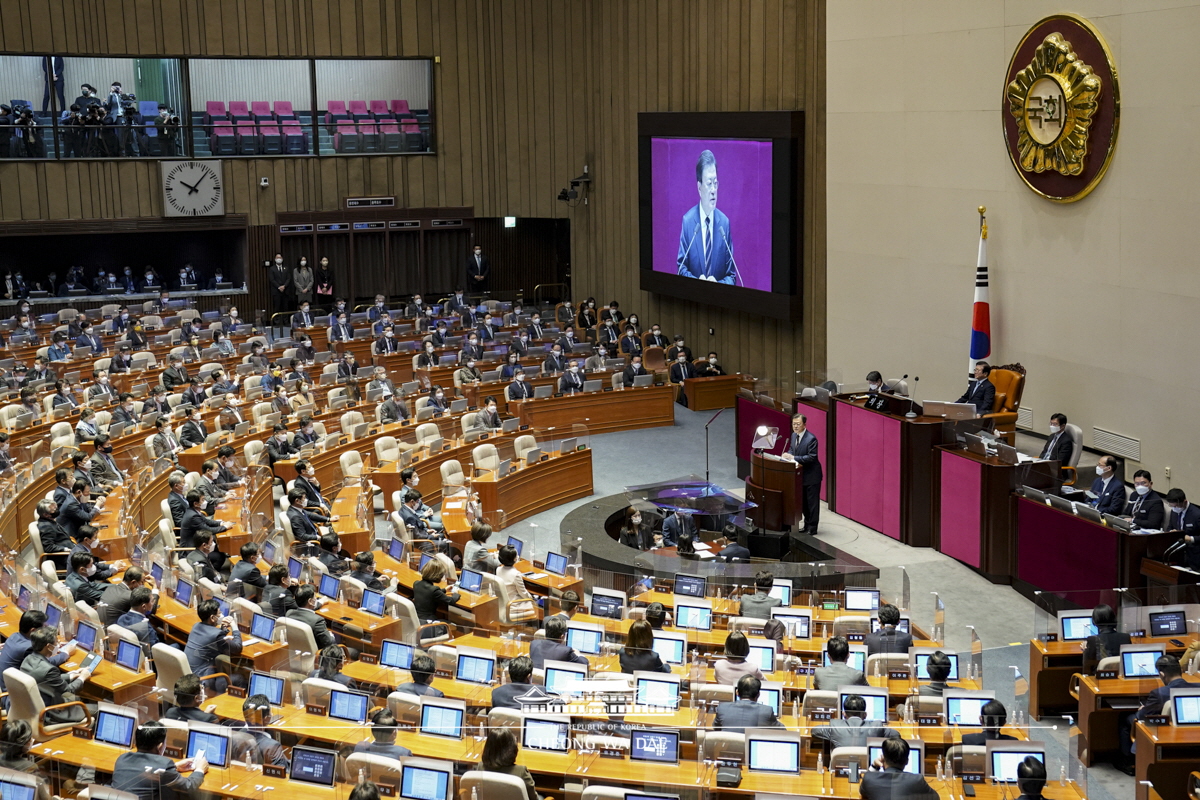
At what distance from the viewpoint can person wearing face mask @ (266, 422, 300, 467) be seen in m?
16.2

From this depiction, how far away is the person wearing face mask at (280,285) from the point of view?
2745 centimetres

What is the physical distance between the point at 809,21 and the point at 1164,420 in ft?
30.5

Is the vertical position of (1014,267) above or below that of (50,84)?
below

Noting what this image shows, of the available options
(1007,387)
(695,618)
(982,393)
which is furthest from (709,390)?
(695,618)

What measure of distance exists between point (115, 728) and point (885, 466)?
9.77m

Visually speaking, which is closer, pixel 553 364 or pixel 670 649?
pixel 670 649

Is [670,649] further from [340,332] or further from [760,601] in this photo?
[340,332]

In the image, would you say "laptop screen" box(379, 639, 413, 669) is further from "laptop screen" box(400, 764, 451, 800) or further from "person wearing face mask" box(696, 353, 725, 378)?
"person wearing face mask" box(696, 353, 725, 378)

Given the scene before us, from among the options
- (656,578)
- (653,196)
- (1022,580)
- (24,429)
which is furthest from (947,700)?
(653,196)

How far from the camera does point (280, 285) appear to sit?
90.2 ft

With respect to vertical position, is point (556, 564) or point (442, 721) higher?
point (442, 721)

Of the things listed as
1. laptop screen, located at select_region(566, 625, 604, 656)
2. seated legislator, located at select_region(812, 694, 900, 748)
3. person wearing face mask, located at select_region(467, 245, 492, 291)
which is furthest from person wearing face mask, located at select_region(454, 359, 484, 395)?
seated legislator, located at select_region(812, 694, 900, 748)

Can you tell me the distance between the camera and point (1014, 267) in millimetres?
17156

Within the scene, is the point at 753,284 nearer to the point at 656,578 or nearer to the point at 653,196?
the point at 653,196
